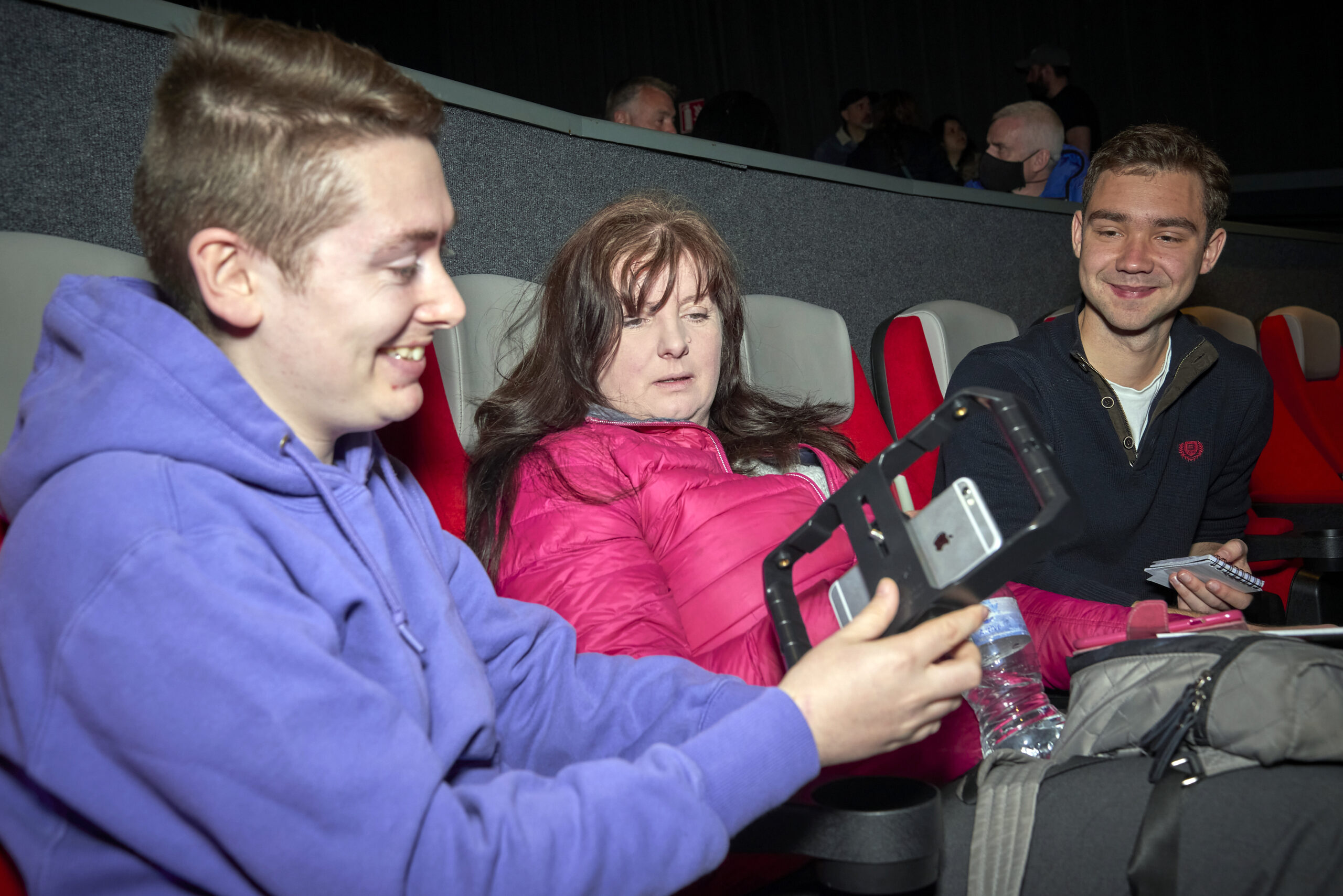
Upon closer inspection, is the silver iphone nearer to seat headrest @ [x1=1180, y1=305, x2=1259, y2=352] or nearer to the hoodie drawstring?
the hoodie drawstring

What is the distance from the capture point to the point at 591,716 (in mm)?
787

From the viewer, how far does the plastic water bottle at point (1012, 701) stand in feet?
3.35

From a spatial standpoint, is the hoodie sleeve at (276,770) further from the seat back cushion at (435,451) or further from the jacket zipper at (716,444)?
the jacket zipper at (716,444)

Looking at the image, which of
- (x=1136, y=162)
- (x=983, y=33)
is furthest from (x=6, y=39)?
(x=983, y=33)

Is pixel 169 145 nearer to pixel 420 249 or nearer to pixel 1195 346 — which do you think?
pixel 420 249

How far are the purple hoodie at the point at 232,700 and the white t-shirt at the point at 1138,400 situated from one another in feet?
3.47

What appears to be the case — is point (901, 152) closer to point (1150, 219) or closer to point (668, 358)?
point (1150, 219)

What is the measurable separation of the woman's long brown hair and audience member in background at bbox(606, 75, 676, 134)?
2.03m

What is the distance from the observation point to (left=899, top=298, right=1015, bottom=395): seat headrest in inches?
69.2

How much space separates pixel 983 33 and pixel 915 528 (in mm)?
6694

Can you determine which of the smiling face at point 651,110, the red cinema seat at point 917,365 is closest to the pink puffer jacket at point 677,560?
the red cinema seat at point 917,365

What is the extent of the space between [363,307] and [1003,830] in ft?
2.03

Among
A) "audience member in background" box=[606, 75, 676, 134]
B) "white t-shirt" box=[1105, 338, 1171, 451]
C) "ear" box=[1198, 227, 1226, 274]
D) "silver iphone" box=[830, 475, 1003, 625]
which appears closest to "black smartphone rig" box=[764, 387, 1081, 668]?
"silver iphone" box=[830, 475, 1003, 625]

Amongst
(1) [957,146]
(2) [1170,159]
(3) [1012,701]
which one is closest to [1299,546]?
(2) [1170,159]
